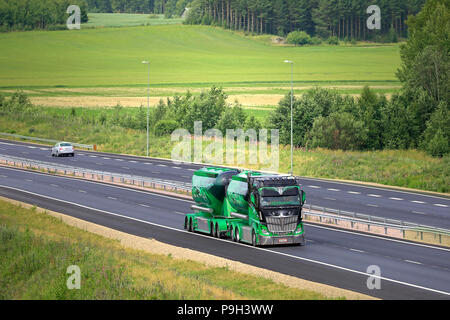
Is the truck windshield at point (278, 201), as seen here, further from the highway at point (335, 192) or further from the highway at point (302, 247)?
the highway at point (335, 192)

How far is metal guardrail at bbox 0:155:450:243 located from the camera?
1542 inches

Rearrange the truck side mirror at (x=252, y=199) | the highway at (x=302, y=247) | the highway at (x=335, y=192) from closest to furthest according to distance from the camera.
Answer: the highway at (x=302, y=247), the truck side mirror at (x=252, y=199), the highway at (x=335, y=192)

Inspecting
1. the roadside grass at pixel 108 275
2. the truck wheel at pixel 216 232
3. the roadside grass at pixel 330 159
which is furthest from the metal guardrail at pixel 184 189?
the roadside grass at pixel 330 159

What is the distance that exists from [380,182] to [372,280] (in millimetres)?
35413

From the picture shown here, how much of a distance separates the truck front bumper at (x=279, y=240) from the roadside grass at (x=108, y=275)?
198 inches

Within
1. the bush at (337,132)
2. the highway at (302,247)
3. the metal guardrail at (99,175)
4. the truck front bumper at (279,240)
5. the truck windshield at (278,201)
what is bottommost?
the highway at (302,247)

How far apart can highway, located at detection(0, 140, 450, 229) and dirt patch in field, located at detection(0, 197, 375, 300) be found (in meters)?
15.6

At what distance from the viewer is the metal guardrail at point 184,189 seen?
39156 mm

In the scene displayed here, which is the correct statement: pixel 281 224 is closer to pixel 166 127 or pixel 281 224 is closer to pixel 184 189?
pixel 184 189

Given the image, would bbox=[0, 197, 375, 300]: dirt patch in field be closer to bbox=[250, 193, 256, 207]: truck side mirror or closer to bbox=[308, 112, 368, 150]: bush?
bbox=[250, 193, 256, 207]: truck side mirror

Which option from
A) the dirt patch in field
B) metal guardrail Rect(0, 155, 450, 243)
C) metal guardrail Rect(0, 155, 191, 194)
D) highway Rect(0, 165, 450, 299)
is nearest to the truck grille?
highway Rect(0, 165, 450, 299)

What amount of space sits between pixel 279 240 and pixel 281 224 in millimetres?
928
